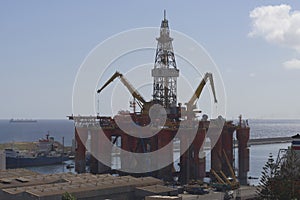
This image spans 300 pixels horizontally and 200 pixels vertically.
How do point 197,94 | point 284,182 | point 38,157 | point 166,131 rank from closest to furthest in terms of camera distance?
point 284,182 < point 166,131 < point 197,94 < point 38,157

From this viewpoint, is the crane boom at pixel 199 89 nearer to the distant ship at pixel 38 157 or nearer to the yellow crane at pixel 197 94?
the yellow crane at pixel 197 94

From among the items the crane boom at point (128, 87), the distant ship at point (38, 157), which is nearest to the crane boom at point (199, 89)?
the crane boom at point (128, 87)

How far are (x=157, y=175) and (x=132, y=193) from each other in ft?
72.8

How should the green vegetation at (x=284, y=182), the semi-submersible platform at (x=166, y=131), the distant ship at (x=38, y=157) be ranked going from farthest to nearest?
the distant ship at (x=38, y=157)
the semi-submersible platform at (x=166, y=131)
the green vegetation at (x=284, y=182)

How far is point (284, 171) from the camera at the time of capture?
31.0 meters

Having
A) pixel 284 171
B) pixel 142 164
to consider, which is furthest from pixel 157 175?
pixel 284 171

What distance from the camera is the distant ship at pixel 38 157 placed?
85.5 metres

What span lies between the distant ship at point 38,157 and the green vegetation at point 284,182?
61621 mm

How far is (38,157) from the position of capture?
294 feet

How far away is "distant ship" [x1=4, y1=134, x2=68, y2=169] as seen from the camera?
8550 centimetres

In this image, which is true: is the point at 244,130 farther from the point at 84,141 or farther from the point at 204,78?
the point at 84,141

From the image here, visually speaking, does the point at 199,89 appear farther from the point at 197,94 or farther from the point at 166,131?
the point at 166,131

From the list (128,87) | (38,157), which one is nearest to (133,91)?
(128,87)

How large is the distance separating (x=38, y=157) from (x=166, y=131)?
124 feet
